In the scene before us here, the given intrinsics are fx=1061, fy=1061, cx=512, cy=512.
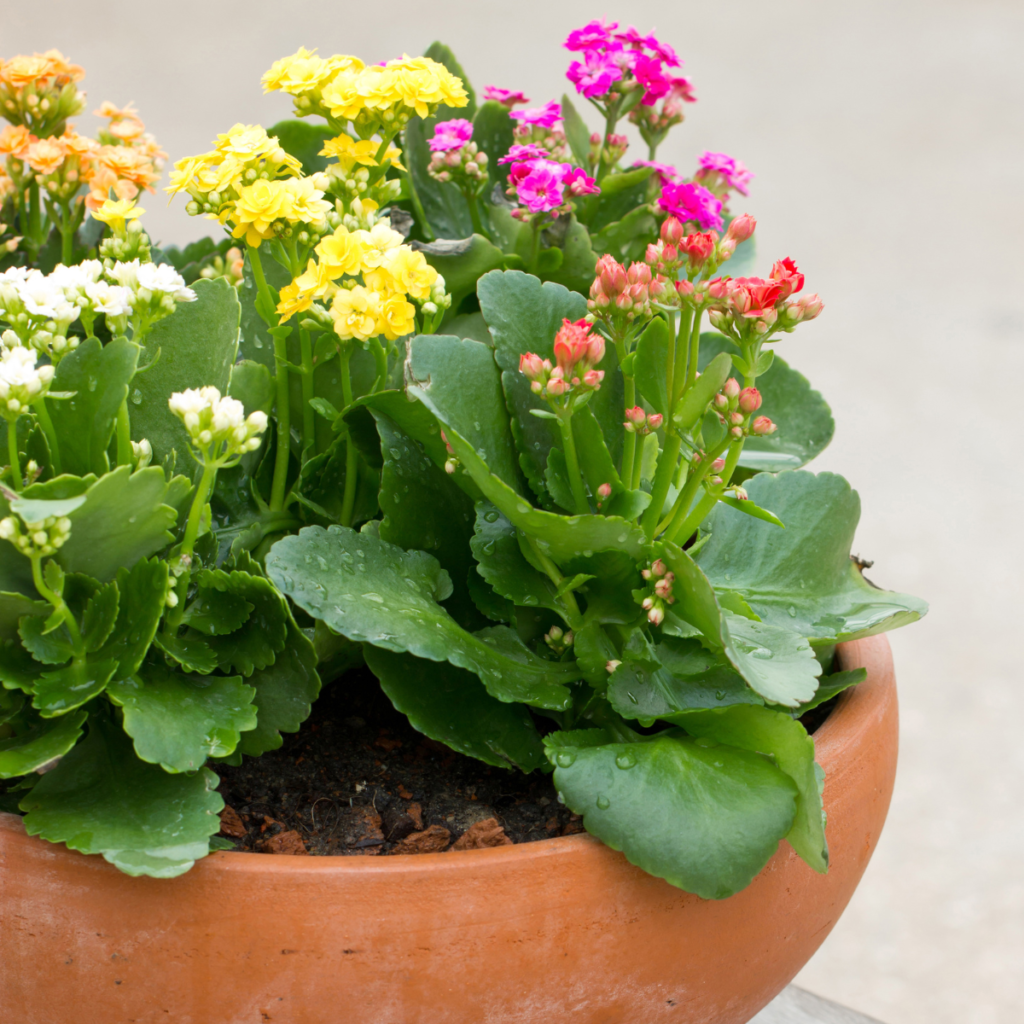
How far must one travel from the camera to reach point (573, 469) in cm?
68

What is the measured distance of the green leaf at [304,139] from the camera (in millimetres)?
1027

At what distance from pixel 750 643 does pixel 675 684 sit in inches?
3.4

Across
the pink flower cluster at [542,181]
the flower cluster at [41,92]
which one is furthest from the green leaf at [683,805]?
the flower cluster at [41,92]

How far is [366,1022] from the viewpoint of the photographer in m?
0.56

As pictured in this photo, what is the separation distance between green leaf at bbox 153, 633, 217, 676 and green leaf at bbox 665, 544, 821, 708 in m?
0.28

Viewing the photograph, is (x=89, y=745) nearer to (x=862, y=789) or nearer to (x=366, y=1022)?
(x=366, y=1022)

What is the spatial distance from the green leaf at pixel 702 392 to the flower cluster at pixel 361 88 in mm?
291

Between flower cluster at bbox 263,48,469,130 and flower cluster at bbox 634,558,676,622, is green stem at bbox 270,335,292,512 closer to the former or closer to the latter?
flower cluster at bbox 263,48,469,130

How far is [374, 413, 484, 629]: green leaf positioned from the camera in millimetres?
732

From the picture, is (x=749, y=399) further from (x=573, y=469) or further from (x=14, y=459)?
(x=14, y=459)

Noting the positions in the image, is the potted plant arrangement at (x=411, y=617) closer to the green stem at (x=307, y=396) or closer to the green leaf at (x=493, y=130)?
the green stem at (x=307, y=396)

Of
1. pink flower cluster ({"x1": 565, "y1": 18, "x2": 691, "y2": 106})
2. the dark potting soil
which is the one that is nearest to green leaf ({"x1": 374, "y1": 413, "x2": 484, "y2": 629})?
the dark potting soil

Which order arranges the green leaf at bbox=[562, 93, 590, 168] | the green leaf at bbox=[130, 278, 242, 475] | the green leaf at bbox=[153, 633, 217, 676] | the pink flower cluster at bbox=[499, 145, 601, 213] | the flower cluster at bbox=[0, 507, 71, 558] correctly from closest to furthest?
1. the flower cluster at bbox=[0, 507, 71, 558]
2. the green leaf at bbox=[153, 633, 217, 676]
3. the green leaf at bbox=[130, 278, 242, 475]
4. the pink flower cluster at bbox=[499, 145, 601, 213]
5. the green leaf at bbox=[562, 93, 590, 168]

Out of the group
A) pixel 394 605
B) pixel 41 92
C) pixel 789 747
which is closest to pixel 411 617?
pixel 394 605
